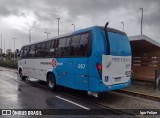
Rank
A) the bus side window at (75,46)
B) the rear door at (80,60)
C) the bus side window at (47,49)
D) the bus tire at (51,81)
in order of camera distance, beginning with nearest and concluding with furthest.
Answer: the rear door at (80,60)
the bus side window at (75,46)
the bus tire at (51,81)
the bus side window at (47,49)

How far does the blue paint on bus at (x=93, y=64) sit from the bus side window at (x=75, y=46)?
235 mm

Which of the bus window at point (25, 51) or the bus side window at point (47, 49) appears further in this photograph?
the bus window at point (25, 51)

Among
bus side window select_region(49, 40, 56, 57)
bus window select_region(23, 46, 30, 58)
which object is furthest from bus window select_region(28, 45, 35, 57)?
bus side window select_region(49, 40, 56, 57)

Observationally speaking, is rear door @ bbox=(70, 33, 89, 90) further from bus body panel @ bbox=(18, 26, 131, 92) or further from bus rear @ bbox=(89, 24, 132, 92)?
bus rear @ bbox=(89, 24, 132, 92)

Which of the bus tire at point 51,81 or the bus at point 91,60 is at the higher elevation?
the bus at point 91,60

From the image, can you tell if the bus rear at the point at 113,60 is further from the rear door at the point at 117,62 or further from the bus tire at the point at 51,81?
the bus tire at the point at 51,81

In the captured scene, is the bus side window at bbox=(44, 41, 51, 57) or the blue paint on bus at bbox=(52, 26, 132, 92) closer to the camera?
the blue paint on bus at bbox=(52, 26, 132, 92)

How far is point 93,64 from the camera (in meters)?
8.02

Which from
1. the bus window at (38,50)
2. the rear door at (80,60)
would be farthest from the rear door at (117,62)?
the bus window at (38,50)

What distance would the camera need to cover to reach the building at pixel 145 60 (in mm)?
13312

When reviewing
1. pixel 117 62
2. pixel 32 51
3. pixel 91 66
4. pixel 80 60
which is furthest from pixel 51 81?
pixel 117 62

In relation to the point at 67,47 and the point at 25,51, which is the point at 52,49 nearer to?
the point at 67,47

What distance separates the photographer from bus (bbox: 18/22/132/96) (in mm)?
8047

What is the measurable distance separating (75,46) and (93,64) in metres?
1.63
